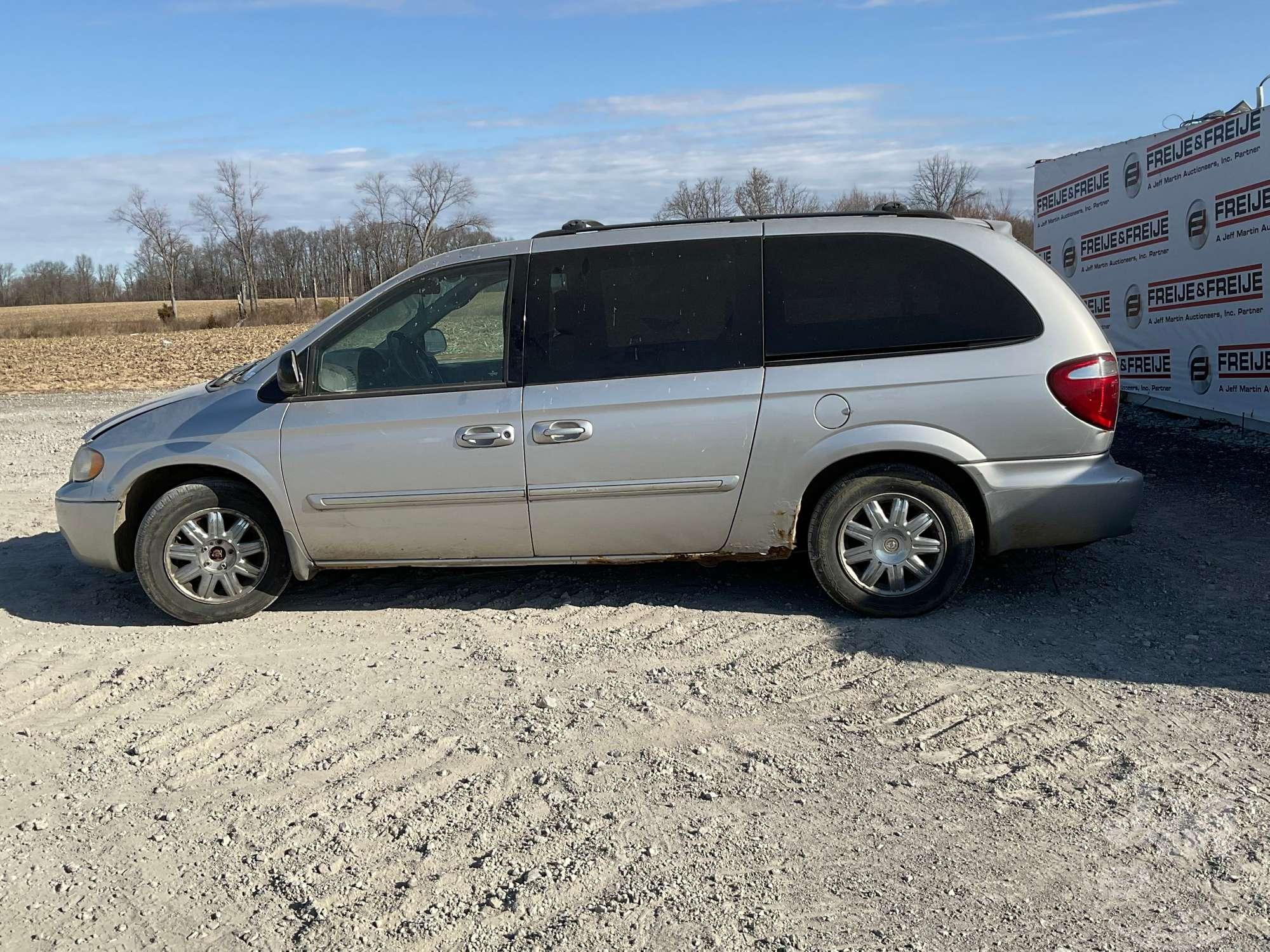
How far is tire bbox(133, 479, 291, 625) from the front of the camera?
220 inches

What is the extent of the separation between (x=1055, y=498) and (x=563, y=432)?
231cm

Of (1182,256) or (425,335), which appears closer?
(425,335)

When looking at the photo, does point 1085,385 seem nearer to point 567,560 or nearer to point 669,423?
point 669,423

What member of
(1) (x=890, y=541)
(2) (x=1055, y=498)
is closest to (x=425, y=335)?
(1) (x=890, y=541)

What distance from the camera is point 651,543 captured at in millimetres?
5438

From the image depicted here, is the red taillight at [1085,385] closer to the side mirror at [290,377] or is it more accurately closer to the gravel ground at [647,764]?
the gravel ground at [647,764]

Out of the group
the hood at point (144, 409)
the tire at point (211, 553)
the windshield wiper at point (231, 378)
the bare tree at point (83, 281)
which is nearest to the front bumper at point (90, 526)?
the tire at point (211, 553)

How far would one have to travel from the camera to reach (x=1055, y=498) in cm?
516

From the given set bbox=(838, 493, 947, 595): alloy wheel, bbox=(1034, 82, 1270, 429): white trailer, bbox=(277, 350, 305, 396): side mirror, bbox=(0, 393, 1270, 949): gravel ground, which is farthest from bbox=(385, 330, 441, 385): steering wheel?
bbox=(1034, 82, 1270, 429): white trailer

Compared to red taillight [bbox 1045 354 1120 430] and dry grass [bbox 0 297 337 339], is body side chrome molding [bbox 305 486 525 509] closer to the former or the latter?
red taillight [bbox 1045 354 1120 430]

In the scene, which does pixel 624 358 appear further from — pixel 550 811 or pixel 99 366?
pixel 99 366

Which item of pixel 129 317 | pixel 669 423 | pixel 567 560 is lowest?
pixel 567 560

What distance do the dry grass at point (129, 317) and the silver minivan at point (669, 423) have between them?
47577mm

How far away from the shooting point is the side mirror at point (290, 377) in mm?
5500
